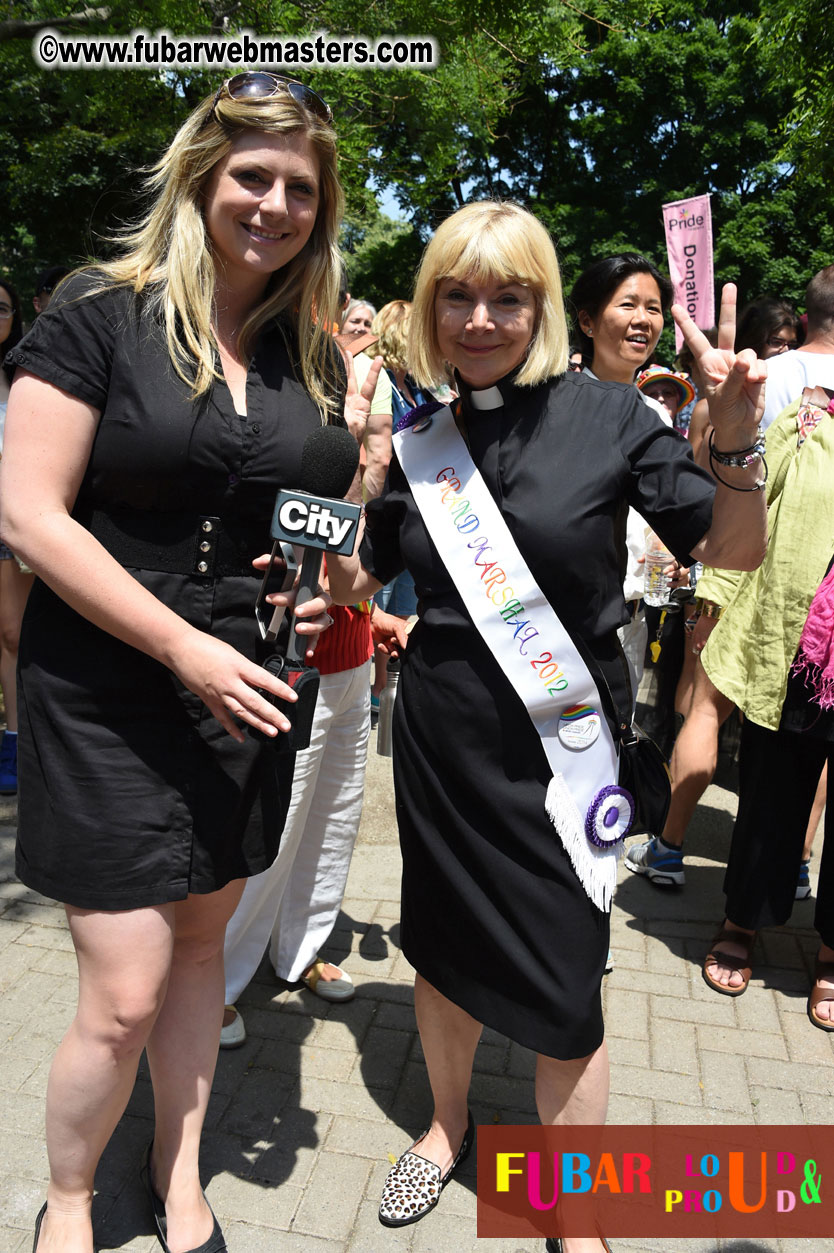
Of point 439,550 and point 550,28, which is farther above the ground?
point 550,28

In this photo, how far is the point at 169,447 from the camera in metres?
1.81

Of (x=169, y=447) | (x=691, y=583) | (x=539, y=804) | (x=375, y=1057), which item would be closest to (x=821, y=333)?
(x=691, y=583)

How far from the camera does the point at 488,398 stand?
2.12 metres

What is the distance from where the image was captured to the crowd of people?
5.91ft

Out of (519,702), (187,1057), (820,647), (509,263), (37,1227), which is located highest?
(509,263)

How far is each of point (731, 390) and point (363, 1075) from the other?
204 cm

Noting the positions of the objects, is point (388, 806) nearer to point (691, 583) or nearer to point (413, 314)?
point (691, 583)

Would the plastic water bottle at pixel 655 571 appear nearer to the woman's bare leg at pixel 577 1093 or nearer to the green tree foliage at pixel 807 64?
the woman's bare leg at pixel 577 1093

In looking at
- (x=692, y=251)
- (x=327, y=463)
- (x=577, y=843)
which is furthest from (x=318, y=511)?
(x=692, y=251)

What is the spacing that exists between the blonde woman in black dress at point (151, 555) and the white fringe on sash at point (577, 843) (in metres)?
0.59

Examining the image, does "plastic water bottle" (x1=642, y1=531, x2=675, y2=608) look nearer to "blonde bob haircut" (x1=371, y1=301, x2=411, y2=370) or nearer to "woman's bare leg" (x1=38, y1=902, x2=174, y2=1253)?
"blonde bob haircut" (x1=371, y1=301, x2=411, y2=370)

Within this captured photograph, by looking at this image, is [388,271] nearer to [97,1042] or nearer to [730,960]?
[730,960]

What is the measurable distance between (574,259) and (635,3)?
31.0ft

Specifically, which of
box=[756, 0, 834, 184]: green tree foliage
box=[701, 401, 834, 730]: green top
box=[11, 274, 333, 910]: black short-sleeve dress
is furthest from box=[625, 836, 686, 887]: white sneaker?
box=[756, 0, 834, 184]: green tree foliage
